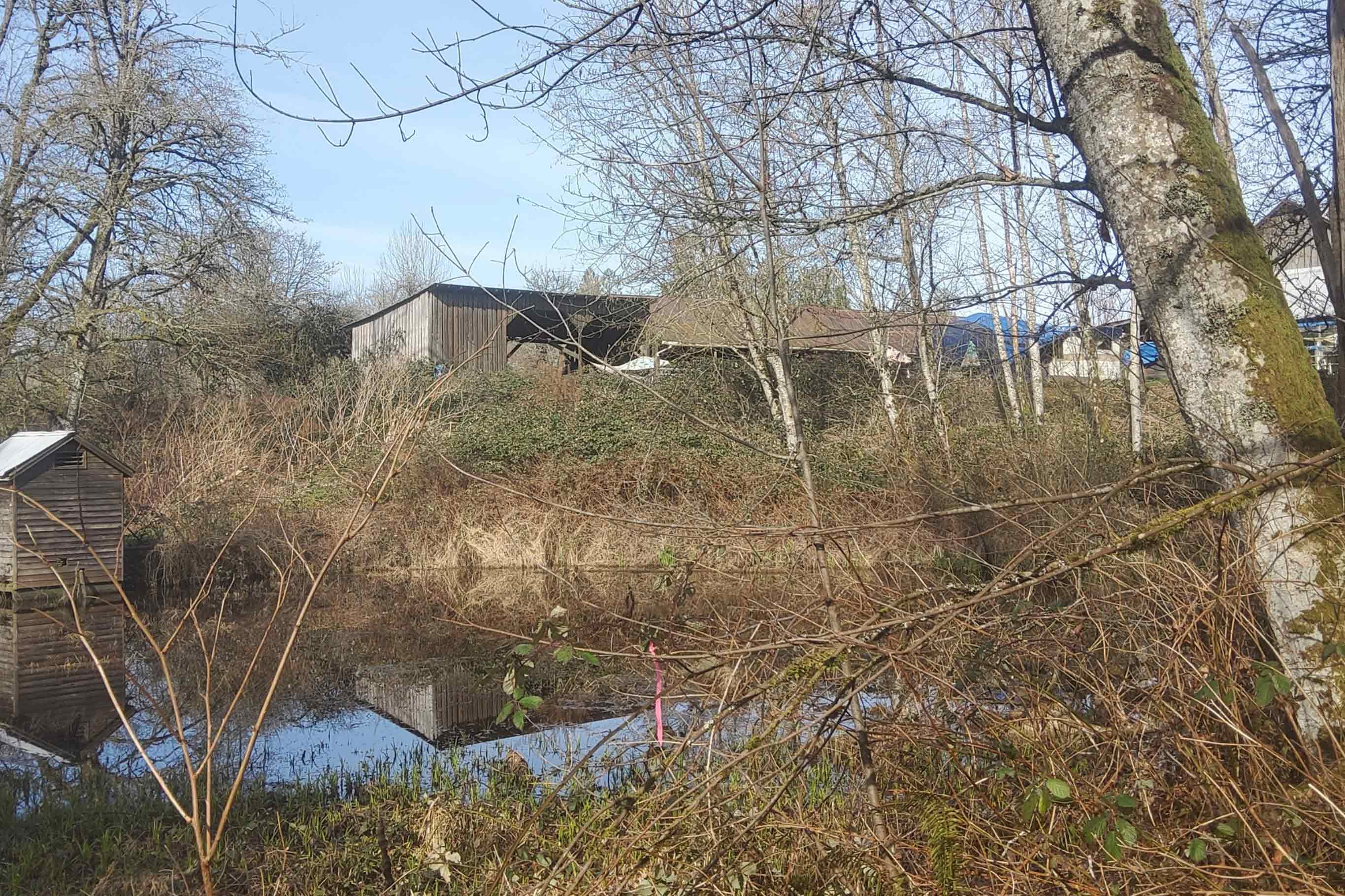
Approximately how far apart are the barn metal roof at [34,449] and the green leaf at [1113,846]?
1405cm

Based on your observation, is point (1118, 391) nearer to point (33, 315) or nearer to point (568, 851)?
point (568, 851)

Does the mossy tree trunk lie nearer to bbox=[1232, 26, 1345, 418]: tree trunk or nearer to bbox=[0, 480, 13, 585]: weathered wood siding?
bbox=[1232, 26, 1345, 418]: tree trunk

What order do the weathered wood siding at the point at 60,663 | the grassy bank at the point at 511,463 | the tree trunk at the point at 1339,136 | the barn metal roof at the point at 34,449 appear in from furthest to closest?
the grassy bank at the point at 511,463
the barn metal roof at the point at 34,449
the weathered wood siding at the point at 60,663
the tree trunk at the point at 1339,136

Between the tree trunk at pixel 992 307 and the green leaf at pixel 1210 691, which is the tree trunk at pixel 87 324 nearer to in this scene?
the tree trunk at pixel 992 307

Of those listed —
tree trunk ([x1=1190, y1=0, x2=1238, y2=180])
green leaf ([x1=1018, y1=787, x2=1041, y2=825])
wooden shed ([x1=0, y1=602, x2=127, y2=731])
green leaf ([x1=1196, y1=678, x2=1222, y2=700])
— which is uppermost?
tree trunk ([x1=1190, y1=0, x2=1238, y2=180])

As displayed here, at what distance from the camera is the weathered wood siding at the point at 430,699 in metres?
8.66

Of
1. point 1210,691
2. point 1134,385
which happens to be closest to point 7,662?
point 1210,691

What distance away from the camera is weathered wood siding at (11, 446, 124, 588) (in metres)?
13.8

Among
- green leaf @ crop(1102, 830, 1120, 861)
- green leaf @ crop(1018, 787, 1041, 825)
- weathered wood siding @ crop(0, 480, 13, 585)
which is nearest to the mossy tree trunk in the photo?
green leaf @ crop(1102, 830, 1120, 861)

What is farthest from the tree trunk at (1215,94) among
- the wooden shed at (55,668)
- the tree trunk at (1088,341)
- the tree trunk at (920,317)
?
the wooden shed at (55,668)

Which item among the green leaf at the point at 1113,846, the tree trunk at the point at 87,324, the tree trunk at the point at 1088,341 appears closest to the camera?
the green leaf at the point at 1113,846

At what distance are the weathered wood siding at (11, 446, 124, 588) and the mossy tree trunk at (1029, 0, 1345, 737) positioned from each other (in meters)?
13.3

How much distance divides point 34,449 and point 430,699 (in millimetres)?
7790

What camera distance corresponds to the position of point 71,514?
14055 mm
